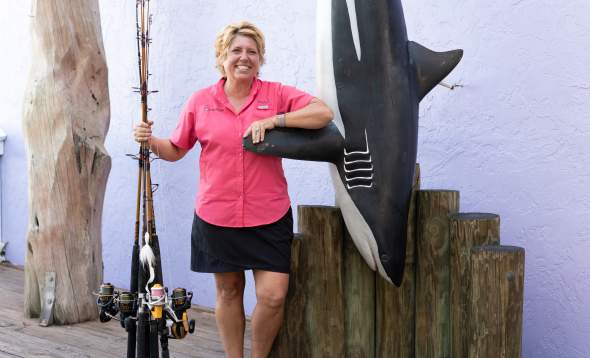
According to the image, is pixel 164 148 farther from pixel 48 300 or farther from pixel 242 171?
pixel 48 300

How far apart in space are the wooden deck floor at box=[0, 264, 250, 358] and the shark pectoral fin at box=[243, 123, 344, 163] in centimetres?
114

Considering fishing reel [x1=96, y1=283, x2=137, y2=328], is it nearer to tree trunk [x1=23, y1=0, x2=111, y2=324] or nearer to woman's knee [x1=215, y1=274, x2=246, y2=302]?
woman's knee [x1=215, y1=274, x2=246, y2=302]

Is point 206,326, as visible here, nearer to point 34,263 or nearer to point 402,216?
point 34,263

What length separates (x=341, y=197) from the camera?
7.73 feet

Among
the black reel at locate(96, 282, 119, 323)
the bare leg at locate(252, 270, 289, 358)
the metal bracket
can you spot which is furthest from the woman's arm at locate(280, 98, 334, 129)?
the metal bracket

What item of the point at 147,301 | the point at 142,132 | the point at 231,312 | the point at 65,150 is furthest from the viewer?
the point at 65,150

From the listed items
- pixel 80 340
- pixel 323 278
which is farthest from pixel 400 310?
pixel 80 340

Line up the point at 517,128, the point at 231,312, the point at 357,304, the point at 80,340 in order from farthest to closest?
the point at 80,340, the point at 517,128, the point at 357,304, the point at 231,312

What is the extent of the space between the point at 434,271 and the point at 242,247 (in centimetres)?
68

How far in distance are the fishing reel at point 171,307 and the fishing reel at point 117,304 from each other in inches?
3.1

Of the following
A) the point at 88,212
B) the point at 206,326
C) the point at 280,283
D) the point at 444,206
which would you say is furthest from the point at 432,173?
the point at 88,212

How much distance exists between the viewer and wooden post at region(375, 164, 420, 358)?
2.44 metres

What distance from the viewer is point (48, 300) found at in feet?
11.7

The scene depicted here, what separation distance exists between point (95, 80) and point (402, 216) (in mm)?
2047
